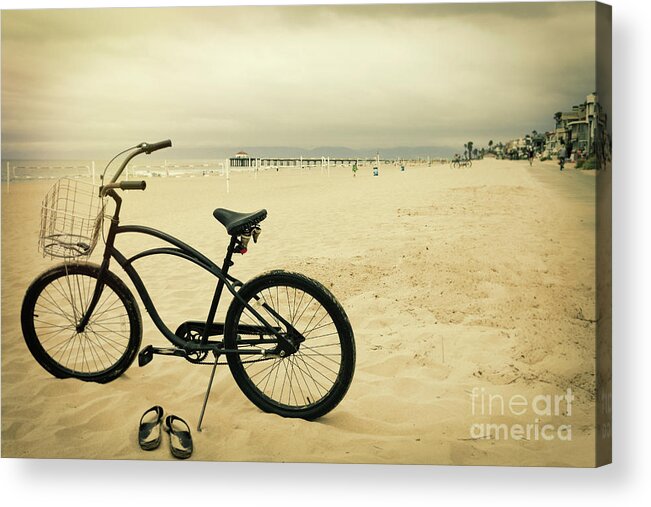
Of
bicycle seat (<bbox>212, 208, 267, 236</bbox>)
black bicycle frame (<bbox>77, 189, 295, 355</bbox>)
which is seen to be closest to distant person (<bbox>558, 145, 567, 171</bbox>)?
bicycle seat (<bbox>212, 208, 267, 236</bbox>)

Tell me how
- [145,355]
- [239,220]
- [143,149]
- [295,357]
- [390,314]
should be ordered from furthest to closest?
1. [390,314]
2. [143,149]
3. [145,355]
4. [295,357]
5. [239,220]

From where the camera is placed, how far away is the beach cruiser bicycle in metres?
3.75

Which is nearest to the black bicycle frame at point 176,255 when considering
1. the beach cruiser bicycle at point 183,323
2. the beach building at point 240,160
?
the beach cruiser bicycle at point 183,323

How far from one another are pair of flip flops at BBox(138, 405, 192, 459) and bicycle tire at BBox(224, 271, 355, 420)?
1.43ft

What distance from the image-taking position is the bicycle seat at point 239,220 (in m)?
3.76

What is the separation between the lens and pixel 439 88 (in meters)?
4.05

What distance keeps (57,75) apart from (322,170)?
1666 millimetres

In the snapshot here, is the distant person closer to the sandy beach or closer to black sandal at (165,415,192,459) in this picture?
the sandy beach

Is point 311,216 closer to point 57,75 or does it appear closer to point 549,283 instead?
point 549,283

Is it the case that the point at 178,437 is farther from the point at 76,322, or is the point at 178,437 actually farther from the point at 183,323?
the point at 76,322

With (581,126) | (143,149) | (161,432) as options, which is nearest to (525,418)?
(581,126)

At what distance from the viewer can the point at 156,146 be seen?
4.13 meters

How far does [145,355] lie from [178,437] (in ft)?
1.65

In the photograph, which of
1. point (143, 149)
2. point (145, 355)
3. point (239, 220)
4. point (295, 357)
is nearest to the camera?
point (239, 220)
